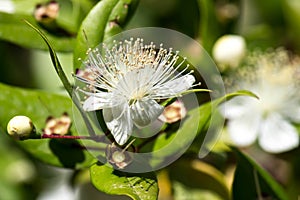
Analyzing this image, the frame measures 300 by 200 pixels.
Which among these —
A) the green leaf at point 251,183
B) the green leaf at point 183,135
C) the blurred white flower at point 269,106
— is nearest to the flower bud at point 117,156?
the green leaf at point 183,135

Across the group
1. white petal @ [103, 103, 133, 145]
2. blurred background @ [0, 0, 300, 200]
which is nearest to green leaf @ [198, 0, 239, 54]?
blurred background @ [0, 0, 300, 200]

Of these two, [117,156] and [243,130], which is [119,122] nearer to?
[117,156]

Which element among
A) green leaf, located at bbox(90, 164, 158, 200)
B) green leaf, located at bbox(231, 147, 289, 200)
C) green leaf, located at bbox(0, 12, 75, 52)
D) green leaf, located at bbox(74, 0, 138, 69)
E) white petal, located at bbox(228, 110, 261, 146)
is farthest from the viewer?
white petal, located at bbox(228, 110, 261, 146)

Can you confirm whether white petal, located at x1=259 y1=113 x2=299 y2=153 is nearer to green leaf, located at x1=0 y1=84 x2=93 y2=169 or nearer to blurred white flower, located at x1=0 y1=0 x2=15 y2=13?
green leaf, located at x1=0 y1=84 x2=93 y2=169

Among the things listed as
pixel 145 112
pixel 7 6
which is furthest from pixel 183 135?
pixel 7 6

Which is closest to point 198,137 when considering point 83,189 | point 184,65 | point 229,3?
point 184,65

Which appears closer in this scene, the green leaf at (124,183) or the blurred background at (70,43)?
the green leaf at (124,183)

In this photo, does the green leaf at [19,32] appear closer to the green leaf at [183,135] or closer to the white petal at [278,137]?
the green leaf at [183,135]
